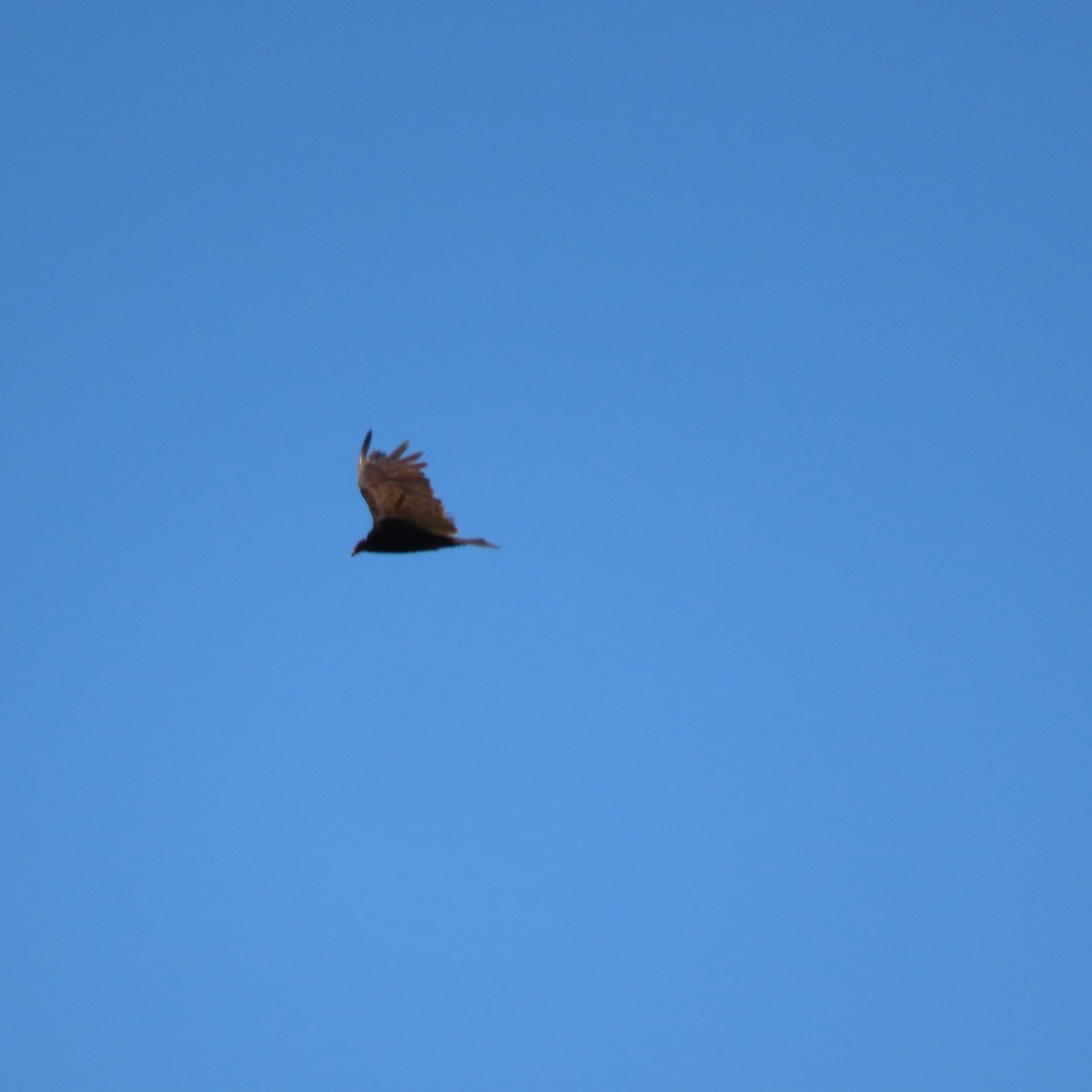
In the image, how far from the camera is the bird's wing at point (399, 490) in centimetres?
3697

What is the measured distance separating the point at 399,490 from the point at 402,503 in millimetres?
198

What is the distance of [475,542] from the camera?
36.7 meters

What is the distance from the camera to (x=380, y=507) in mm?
37219

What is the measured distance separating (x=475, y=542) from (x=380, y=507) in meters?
1.55

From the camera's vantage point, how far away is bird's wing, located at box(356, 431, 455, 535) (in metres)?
37.0

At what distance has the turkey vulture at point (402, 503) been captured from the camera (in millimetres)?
36969

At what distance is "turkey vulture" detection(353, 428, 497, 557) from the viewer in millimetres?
36969

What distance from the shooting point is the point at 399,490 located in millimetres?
37125

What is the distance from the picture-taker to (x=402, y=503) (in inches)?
1459
